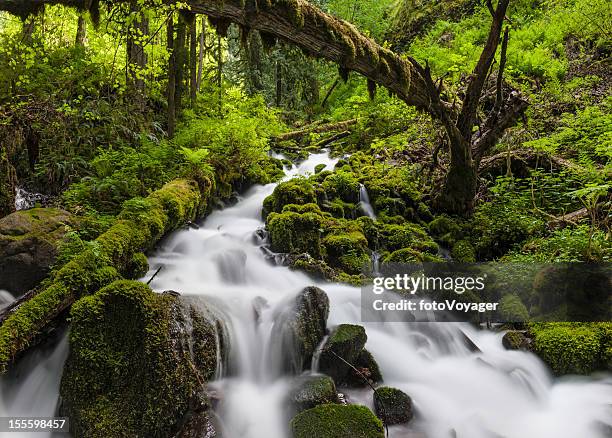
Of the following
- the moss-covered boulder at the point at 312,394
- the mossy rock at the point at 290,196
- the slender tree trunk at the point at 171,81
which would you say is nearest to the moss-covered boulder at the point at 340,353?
the moss-covered boulder at the point at 312,394

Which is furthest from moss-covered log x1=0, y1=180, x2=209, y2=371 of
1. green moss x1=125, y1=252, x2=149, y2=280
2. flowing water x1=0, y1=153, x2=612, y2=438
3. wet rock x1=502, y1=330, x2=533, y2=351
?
wet rock x1=502, y1=330, x2=533, y2=351

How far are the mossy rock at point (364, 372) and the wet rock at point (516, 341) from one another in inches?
73.5

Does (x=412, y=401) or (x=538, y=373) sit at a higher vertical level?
(x=538, y=373)

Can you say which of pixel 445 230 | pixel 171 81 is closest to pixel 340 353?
pixel 445 230

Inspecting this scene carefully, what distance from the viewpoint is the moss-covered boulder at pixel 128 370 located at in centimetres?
352

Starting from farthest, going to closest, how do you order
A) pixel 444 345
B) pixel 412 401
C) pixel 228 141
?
pixel 228 141, pixel 444 345, pixel 412 401

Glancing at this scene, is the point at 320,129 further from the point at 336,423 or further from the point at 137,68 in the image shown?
the point at 336,423

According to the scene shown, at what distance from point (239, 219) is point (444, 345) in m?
5.25

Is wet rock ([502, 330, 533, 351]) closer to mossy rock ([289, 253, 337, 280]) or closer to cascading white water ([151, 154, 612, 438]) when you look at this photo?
cascading white water ([151, 154, 612, 438])

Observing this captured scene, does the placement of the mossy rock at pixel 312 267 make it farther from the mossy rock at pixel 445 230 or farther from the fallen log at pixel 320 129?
the fallen log at pixel 320 129

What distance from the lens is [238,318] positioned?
205 inches

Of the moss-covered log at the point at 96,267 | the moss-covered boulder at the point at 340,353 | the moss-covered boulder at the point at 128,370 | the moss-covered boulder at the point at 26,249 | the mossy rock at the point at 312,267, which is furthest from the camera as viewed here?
the mossy rock at the point at 312,267

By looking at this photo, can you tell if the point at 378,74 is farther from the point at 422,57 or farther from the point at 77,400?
the point at 422,57

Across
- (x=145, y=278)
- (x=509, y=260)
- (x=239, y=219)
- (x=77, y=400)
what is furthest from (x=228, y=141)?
(x=77, y=400)
